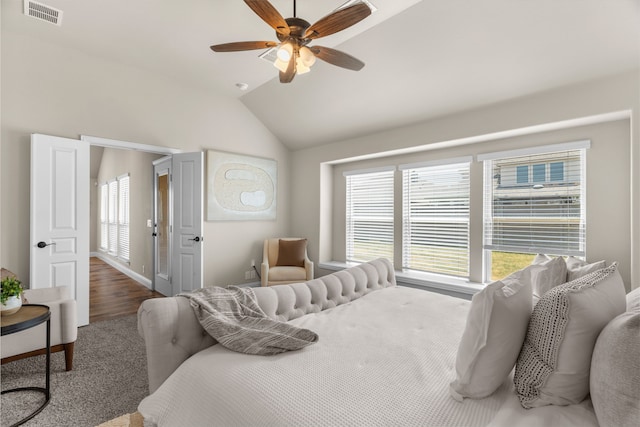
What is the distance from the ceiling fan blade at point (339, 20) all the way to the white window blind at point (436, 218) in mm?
2436

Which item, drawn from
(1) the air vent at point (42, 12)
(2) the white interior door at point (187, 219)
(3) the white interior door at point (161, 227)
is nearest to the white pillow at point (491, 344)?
(2) the white interior door at point (187, 219)

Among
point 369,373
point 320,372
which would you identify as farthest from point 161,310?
point 369,373

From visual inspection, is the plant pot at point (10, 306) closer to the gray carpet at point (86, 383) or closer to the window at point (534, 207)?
the gray carpet at point (86, 383)

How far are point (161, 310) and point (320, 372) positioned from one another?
845 mm

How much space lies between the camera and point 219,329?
4.89 ft

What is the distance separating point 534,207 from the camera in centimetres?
327

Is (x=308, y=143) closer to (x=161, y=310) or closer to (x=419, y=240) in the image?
(x=419, y=240)

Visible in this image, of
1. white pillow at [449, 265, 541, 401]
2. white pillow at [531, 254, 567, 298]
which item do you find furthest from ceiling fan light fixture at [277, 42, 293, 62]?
white pillow at [531, 254, 567, 298]

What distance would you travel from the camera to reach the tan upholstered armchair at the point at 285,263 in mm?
4449

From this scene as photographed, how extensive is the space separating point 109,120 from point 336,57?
3.03 metres

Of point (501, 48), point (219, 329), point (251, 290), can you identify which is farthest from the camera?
point (501, 48)

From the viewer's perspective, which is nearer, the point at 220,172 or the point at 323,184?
the point at 220,172

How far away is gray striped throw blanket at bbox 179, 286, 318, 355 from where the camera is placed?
141 centimetres

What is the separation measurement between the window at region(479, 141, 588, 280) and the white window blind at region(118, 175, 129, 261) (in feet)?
21.6
